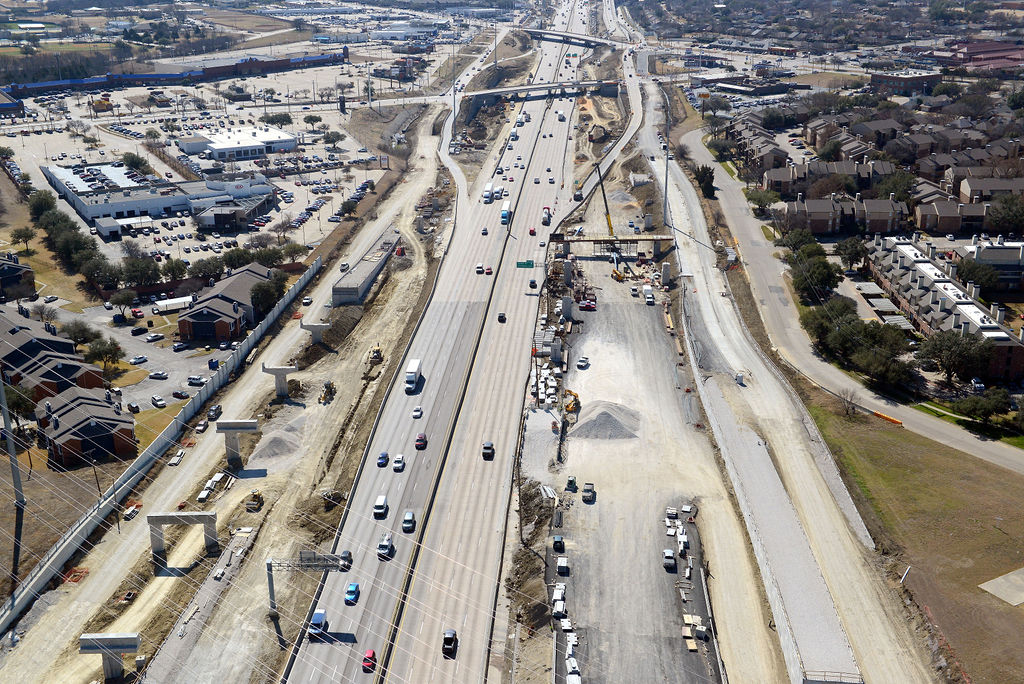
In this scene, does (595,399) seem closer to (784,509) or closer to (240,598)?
(784,509)

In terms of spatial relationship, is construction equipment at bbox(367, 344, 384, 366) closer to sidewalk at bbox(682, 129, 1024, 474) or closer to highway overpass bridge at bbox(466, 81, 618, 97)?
sidewalk at bbox(682, 129, 1024, 474)

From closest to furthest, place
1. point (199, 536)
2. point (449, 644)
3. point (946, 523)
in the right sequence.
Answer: point (449, 644), point (946, 523), point (199, 536)

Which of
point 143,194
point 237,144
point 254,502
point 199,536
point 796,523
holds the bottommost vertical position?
point 237,144

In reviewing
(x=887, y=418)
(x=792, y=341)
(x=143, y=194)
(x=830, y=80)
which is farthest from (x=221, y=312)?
(x=830, y=80)

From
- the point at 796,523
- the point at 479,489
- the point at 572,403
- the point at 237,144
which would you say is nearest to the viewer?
the point at 796,523

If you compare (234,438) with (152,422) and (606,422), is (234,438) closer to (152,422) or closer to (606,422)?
(152,422)
